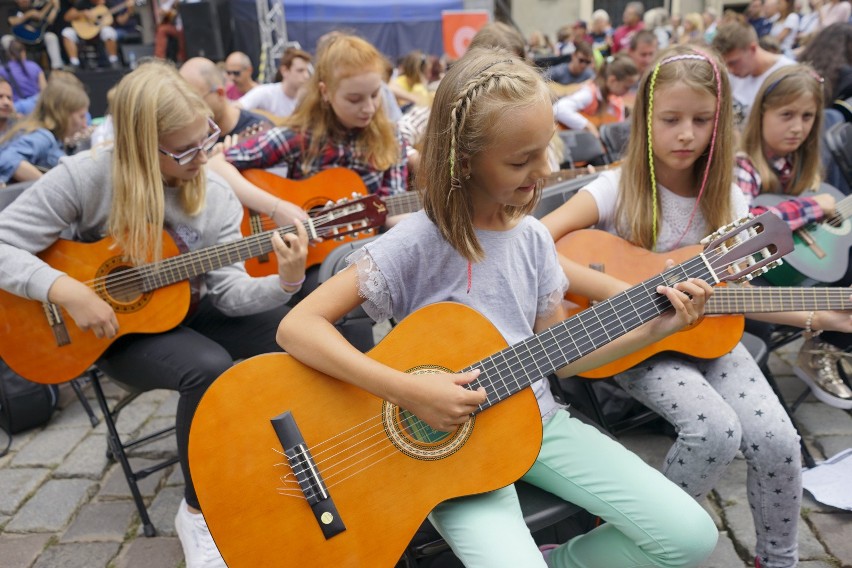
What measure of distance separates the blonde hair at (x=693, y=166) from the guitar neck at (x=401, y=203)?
46.6 inches

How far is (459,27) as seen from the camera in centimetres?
1216

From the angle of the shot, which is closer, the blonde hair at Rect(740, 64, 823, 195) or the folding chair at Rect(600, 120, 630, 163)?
the blonde hair at Rect(740, 64, 823, 195)

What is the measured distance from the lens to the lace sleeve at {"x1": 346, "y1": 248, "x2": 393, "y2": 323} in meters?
1.76

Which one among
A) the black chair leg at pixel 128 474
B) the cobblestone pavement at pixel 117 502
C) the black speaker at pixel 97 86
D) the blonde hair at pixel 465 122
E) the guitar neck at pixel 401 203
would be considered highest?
the blonde hair at pixel 465 122

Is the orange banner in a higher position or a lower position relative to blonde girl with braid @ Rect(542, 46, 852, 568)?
lower

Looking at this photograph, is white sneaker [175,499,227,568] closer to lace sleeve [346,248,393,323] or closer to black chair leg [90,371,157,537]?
black chair leg [90,371,157,537]

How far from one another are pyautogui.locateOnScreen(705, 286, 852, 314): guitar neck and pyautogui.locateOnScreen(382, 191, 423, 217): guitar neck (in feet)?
5.34

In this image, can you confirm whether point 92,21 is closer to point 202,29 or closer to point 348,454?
point 202,29

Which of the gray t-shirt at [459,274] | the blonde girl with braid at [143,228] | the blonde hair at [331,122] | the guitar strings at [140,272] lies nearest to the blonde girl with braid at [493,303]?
the gray t-shirt at [459,274]

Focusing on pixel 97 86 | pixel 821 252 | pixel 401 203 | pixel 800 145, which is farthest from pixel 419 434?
pixel 97 86

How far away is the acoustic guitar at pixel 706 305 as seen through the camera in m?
2.22

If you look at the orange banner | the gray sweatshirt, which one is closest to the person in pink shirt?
the orange banner

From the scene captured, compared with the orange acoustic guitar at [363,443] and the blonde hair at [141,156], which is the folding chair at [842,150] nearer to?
the orange acoustic guitar at [363,443]

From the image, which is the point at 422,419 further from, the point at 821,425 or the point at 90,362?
the point at 821,425
